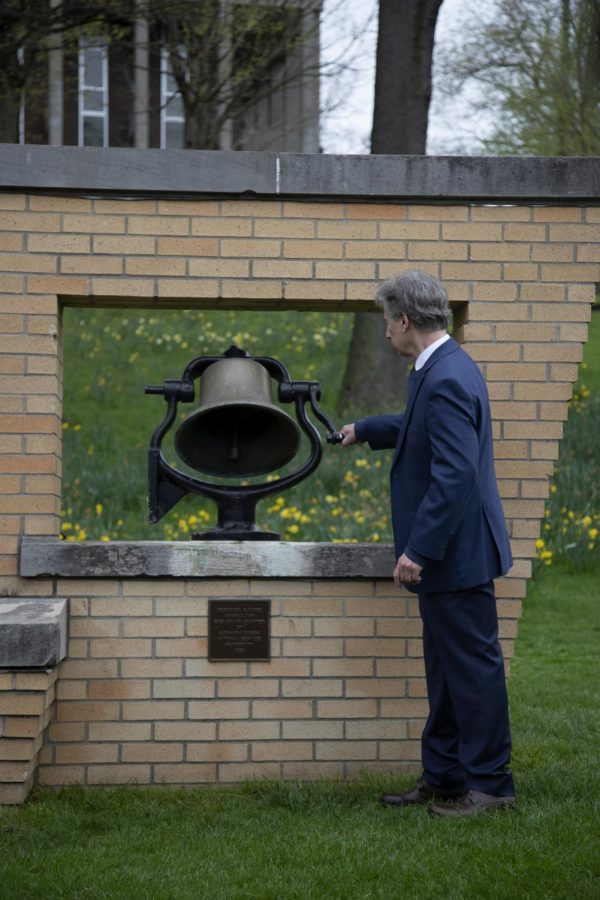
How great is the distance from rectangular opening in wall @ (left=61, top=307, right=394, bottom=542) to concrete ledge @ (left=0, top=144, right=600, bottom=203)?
2.30 meters

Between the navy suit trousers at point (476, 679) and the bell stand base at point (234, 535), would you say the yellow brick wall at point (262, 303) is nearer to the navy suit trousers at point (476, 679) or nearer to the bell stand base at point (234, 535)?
the bell stand base at point (234, 535)

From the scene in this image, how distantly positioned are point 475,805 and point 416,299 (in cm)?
177

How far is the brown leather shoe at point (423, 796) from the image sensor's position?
13.8 ft

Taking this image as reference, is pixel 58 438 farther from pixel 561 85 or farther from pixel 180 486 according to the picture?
pixel 561 85

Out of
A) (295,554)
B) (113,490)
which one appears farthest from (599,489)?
(295,554)

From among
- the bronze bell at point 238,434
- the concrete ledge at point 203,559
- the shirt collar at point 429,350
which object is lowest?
the concrete ledge at point 203,559

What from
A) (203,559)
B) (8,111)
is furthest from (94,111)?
(203,559)

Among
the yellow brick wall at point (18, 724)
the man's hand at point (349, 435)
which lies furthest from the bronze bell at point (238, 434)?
the yellow brick wall at point (18, 724)

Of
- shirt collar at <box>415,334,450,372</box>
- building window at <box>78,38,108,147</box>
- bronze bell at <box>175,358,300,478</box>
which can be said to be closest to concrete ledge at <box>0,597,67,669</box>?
bronze bell at <box>175,358,300,478</box>

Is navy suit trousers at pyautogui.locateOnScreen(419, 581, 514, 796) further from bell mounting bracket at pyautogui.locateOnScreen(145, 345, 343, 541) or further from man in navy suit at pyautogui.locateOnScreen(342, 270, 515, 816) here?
bell mounting bracket at pyautogui.locateOnScreen(145, 345, 343, 541)

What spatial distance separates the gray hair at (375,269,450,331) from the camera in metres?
3.99

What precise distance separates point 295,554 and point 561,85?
14.7m

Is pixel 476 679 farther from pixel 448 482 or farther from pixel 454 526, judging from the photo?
pixel 448 482

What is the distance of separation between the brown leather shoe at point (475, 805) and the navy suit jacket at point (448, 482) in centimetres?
73
